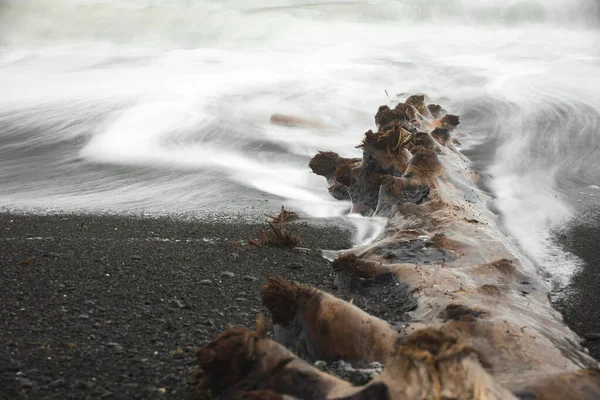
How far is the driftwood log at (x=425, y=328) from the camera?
1974mm

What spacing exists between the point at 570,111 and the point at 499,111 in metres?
0.94

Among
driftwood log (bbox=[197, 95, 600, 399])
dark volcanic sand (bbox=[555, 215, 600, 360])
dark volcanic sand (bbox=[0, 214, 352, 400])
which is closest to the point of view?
driftwood log (bbox=[197, 95, 600, 399])

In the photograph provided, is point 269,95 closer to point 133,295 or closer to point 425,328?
point 133,295

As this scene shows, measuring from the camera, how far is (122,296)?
325 centimetres

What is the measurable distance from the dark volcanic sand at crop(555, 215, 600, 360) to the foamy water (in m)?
0.14

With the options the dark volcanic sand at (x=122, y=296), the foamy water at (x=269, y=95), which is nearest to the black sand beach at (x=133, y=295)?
the dark volcanic sand at (x=122, y=296)

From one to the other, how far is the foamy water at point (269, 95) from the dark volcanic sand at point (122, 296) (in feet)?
2.83

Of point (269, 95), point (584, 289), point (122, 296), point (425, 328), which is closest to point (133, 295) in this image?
point (122, 296)

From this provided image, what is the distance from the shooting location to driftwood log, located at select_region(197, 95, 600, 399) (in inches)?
77.7

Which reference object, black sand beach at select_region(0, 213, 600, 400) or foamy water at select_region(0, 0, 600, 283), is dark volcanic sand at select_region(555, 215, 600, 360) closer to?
black sand beach at select_region(0, 213, 600, 400)

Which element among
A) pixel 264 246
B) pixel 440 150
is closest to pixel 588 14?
pixel 440 150

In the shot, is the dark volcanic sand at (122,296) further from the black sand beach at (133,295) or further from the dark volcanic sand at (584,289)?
the dark volcanic sand at (584,289)

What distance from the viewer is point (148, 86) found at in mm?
11180

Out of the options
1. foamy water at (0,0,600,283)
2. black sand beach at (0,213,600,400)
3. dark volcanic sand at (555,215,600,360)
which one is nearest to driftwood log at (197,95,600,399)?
dark volcanic sand at (555,215,600,360)
